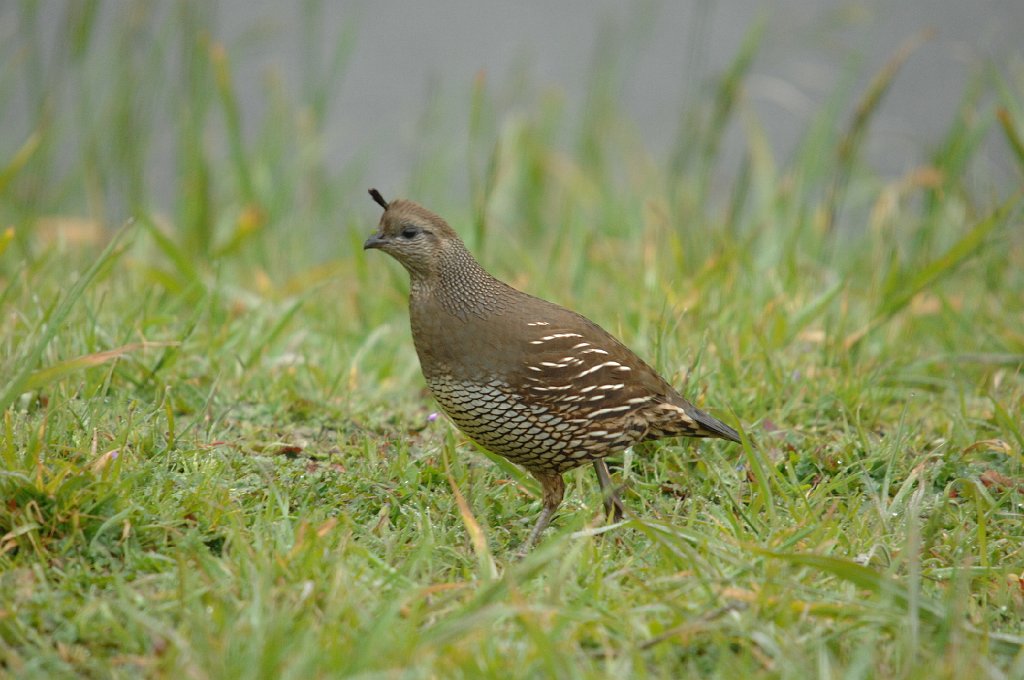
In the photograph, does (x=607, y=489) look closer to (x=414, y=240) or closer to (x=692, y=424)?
(x=692, y=424)

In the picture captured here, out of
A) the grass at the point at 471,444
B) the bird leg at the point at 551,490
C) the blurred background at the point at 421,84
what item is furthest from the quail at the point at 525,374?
the blurred background at the point at 421,84

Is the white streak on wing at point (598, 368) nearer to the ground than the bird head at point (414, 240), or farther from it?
nearer to the ground

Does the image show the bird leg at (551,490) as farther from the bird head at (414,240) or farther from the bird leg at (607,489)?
the bird head at (414,240)

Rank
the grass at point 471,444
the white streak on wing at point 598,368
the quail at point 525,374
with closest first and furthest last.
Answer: the grass at point 471,444, the quail at point 525,374, the white streak on wing at point 598,368

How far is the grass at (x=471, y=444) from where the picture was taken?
2436 millimetres

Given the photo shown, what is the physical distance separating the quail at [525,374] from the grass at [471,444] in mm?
184

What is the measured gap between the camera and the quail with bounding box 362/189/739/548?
10.3ft

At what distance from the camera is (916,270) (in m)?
4.54

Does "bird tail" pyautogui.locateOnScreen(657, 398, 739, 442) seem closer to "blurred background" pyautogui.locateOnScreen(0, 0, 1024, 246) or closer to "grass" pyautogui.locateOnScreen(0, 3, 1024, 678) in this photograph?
"grass" pyautogui.locateOnScreen(0, 3, 1024, 678)

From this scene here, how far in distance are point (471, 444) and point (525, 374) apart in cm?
50

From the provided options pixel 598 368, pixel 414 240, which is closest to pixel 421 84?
pixel 414 240

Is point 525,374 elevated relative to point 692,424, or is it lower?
elevated

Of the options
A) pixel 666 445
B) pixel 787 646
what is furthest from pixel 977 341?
pixel 787 646

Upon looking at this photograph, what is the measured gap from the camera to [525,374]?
316 centimetres
